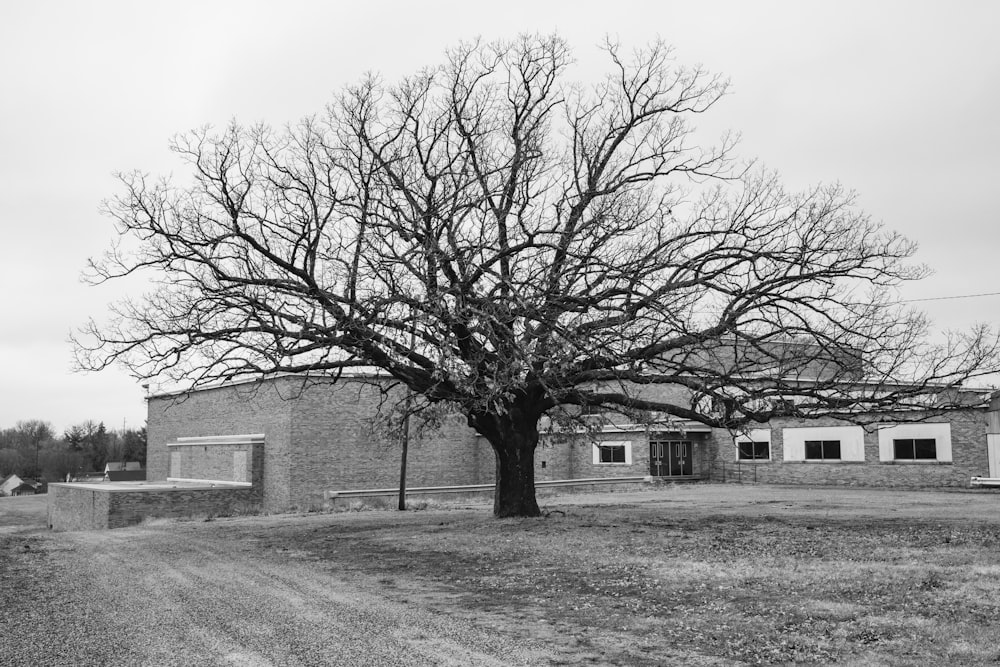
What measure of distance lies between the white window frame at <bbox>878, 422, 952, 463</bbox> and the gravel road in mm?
34697

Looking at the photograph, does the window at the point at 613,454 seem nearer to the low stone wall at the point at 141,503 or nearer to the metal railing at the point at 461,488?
the metal railing at the point at 461,488

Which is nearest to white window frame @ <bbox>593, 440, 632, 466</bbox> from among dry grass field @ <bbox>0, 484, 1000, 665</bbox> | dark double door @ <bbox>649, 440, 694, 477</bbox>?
dark double door @ <bbox>649, 440, 694, 477</bbox>

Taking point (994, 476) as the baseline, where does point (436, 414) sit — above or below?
above

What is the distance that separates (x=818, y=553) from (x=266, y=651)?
9.82 meters

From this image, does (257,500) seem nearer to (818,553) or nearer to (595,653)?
(818,553)

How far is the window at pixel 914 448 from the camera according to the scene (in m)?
42.6

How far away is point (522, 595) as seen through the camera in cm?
1157

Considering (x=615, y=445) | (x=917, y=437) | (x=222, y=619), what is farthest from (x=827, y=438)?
(x=222, y=619)

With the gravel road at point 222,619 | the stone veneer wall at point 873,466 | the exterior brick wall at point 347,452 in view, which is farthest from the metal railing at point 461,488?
the gravel road at point 222,619

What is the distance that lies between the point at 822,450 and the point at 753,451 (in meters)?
4.17

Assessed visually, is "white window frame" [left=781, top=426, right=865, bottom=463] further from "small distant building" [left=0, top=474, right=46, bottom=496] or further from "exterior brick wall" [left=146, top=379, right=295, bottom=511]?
"small distant building" [left=0, top=474, right=46, bottom=496]

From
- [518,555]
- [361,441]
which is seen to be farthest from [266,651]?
[361,441]

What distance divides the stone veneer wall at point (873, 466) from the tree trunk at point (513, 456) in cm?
1923

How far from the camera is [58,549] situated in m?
18.3
